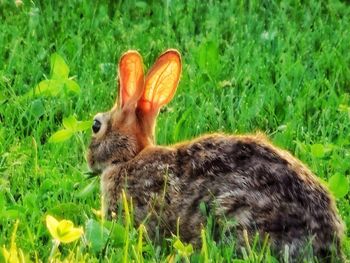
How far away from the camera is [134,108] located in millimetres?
5949

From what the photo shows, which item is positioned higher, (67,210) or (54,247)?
(54,247)

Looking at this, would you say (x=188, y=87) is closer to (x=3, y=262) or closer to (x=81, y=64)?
(x=81, y=64)

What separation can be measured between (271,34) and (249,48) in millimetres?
319

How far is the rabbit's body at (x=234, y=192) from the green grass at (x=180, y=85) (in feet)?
0.59

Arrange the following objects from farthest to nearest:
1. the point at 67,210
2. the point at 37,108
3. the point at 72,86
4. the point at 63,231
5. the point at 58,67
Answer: the point at 58,67, the point at 72,86, the point at 37,108, the point at 67,210, the point at 63,231

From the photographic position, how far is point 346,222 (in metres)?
5.85

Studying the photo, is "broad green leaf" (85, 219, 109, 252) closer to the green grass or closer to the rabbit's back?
the green grass

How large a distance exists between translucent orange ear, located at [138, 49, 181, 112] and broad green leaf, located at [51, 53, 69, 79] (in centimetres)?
134

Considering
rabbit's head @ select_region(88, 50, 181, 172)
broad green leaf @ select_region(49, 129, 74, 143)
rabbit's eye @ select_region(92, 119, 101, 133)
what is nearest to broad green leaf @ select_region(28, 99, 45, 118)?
broad green leaf @ select_region(49, 129, 74, 143)

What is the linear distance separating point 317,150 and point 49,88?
1653 millimetres

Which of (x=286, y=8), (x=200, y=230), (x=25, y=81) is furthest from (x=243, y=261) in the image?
(x=286, y=8)

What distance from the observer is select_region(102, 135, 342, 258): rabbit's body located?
5.21 metres

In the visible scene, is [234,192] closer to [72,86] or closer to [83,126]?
[83,126]

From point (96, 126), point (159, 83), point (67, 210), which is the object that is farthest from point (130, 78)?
point (67, 210)
